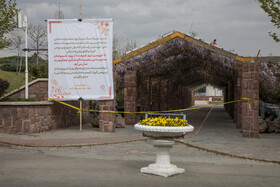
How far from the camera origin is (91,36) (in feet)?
49.3

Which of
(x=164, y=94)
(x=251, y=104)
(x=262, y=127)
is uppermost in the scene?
(x=164, y=94)

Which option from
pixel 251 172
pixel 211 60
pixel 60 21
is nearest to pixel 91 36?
pixel 60 21

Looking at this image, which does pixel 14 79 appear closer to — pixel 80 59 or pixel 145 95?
pixel 145 95

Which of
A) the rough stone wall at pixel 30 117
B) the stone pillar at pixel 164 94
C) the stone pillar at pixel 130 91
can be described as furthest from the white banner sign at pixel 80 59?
the stone pillar at pixel 164 94

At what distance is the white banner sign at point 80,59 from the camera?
1501 centimetres

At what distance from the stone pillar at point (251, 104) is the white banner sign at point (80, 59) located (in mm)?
5411

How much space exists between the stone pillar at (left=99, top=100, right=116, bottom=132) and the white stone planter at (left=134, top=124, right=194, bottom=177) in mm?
7811

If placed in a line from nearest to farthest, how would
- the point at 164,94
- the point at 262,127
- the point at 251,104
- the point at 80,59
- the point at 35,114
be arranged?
the point at 251,104 < the point at 35,114 < the point at 80,59 < the point at 262,127 < the point at 164,94

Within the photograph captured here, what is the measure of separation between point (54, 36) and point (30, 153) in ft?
22.2

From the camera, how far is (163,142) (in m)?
7.14

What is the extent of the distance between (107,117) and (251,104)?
5.85 meters

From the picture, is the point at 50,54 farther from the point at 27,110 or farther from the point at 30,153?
the point at 30,153

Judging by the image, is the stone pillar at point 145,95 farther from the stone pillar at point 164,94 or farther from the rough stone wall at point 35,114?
the rough stone wall at point 35,114

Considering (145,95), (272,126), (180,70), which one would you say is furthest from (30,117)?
(272,126)
